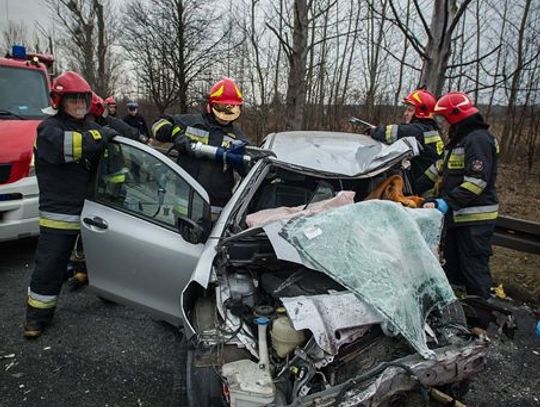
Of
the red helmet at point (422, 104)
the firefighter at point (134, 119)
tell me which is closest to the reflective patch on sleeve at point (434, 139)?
the red helmet at point (422, 104)

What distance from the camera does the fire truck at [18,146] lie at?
13.0ft

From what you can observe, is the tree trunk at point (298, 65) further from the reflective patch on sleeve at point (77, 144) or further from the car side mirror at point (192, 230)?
the car side mirror at point (192, 230)

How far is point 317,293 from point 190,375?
742 mm

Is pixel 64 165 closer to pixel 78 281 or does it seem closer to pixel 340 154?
pixel 78 281

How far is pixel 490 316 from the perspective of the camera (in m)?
2.18

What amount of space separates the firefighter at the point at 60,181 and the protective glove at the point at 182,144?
1.87 feet

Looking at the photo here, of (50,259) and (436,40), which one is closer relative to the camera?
(50,259)

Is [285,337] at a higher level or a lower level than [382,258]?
lower

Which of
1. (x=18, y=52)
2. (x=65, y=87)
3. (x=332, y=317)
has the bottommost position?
(x=332, y=317)

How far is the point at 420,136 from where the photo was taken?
3.98 metres

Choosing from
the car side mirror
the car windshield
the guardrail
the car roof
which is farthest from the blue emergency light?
the guardrail

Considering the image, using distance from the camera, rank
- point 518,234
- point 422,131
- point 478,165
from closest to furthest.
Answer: point 478,165
point 422,131
point 518,234

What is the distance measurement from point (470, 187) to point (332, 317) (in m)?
2.07

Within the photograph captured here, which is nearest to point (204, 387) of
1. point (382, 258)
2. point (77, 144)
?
point (382, 258)
